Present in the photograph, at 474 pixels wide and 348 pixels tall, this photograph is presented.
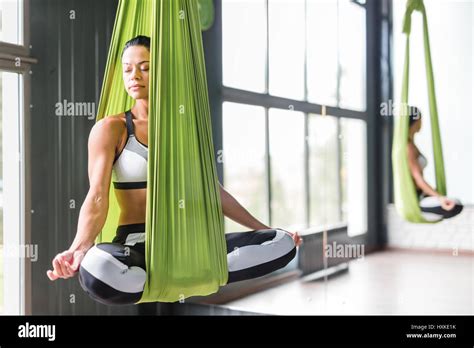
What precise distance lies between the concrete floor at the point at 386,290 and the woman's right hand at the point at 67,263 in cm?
70

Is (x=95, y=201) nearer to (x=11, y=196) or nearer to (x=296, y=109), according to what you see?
(x=11, y=196)

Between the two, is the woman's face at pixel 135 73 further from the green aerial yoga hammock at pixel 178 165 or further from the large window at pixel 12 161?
the large window at pixel 12 161

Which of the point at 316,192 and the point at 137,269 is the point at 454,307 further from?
the point at 137,269

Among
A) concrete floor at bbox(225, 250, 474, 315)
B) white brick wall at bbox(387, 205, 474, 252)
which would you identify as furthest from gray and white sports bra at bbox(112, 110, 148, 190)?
white brick wall at bbox(387, 205, 474, 252)

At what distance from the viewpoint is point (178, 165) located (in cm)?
202

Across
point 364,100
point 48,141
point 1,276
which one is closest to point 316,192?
point 364,100

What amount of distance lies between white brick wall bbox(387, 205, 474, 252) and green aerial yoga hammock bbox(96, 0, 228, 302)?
0.73 m

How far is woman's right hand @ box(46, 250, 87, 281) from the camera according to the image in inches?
85.4

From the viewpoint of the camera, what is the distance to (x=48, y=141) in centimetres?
244

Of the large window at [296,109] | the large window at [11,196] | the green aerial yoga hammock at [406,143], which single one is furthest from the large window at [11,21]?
the green aerial yoga hammock at [406,143]

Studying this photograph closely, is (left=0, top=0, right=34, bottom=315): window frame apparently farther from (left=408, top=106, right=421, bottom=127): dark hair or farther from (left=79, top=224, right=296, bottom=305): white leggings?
(left=408, top=106, right=421, bottom=127): dark hair

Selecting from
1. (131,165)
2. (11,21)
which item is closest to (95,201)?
(131,165)
